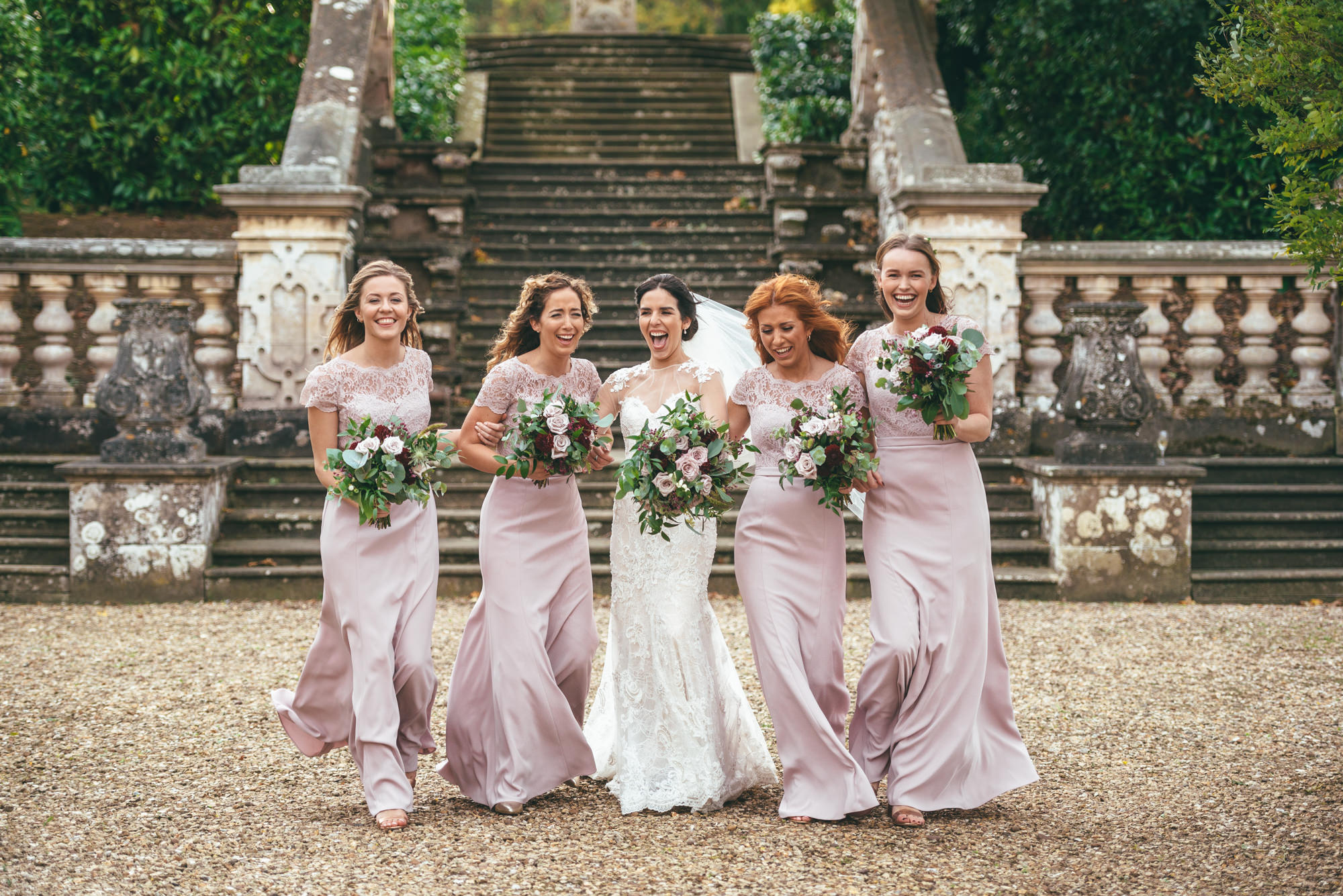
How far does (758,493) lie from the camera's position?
13.4 ft

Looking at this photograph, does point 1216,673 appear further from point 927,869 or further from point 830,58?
point 830,58

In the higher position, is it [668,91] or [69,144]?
[668,91]

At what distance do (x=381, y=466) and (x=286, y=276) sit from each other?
4.70 metres

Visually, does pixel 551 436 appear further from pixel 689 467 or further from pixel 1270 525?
pixel 1270 525

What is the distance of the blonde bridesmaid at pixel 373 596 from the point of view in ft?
12.6

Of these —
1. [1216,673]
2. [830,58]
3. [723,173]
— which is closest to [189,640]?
[1216,673]

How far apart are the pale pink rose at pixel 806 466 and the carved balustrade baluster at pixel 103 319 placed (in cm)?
612

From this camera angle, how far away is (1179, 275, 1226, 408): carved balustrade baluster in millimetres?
8047

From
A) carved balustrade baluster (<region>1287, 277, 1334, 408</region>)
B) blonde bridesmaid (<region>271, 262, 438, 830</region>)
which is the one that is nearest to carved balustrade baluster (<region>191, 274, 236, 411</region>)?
blonde bridesmaid (<region>271, 262, 438, 830</region>)

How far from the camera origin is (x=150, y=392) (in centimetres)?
718

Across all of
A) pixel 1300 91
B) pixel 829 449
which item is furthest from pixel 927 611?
pixel 1300 91

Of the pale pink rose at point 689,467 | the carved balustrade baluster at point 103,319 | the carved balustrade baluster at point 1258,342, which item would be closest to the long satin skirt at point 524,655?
the pale pink rose at point 689,467

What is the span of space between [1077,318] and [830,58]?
336 inches

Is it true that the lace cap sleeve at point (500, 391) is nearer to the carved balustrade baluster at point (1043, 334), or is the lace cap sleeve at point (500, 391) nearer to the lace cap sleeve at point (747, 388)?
the lace cap sleeve at point (747, 388)
